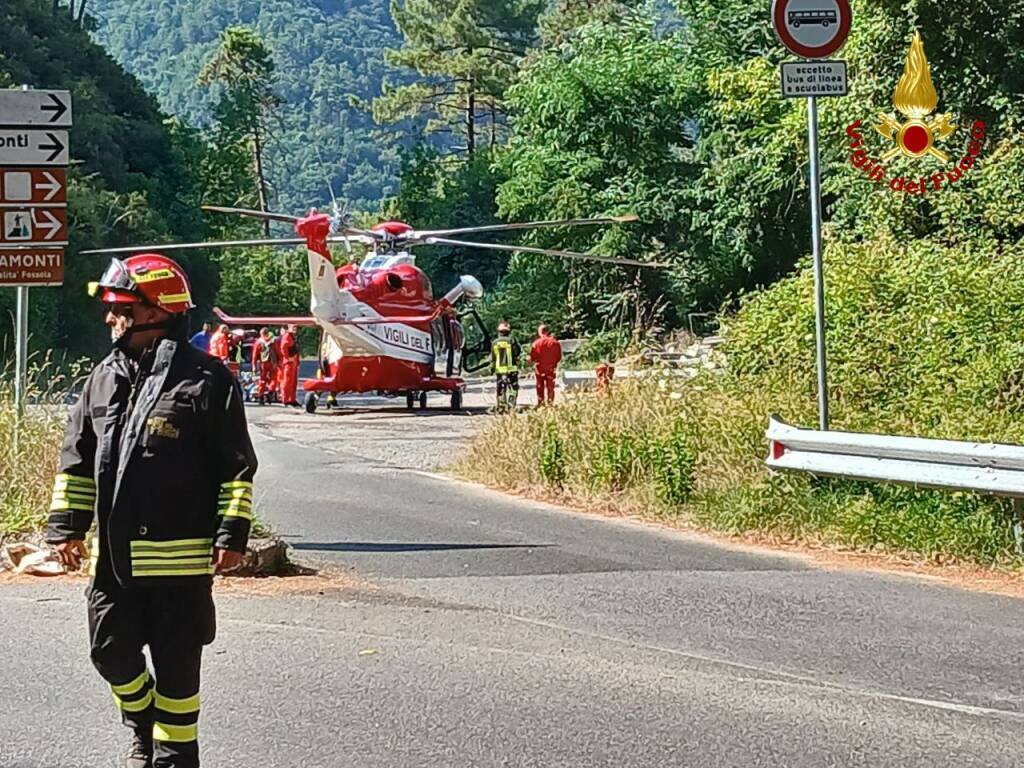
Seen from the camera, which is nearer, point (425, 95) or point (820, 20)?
point (820, 20)

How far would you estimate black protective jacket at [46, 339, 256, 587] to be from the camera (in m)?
5.05

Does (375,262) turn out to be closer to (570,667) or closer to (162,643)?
(570,667)

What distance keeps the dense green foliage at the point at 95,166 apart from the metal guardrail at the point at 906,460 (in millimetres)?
35956

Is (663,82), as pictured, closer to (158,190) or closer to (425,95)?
(158,190)

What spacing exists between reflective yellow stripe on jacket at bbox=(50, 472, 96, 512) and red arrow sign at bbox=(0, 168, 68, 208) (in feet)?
21.5

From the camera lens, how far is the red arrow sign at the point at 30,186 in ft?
37.0

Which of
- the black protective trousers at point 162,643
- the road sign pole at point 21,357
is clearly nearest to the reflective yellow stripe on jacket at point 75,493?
the black protective trousers at point 162,643

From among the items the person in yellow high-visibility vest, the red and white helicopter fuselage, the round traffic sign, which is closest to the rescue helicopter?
the red and white helicopter fuselage

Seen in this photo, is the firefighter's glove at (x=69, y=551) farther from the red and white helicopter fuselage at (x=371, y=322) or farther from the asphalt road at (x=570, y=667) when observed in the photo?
the red and white helicopter fuselage at (x=371, y=322)

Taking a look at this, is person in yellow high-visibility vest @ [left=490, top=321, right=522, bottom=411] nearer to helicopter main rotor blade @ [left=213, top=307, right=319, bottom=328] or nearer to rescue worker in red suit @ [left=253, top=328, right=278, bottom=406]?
helicopter main rotor blade @ [left=213, top=307, right=319, bottom=328]

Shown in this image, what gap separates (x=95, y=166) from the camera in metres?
58.6

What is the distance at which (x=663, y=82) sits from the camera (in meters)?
44.7

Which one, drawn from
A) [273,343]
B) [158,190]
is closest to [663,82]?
[273,343]

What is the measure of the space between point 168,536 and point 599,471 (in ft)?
29.7
